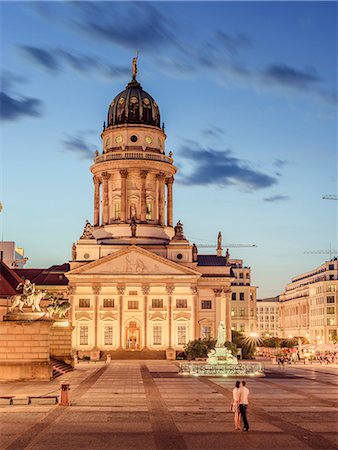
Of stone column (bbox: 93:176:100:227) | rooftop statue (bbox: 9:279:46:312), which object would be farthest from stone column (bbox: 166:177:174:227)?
rooftop statue (bbox: 9:279:46:312)

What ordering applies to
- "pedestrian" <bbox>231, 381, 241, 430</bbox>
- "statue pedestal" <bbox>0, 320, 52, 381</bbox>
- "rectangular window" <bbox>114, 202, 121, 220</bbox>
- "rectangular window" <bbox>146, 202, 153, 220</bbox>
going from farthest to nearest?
1. "rectangular window" <bbox>146, 202, 153, 220</bbox>
2. "rectangular window" <bbox>114, 202, 121, 220</bbox>
3. "statue pedestal" <bbox>0, 320, 52, 381</bbox>
4. "pedestrian" <bbox>231, 381, 241, 430</bbox>

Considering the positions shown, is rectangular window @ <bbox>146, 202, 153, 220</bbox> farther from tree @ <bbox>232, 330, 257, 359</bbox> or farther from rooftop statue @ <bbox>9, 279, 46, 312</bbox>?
rooftop statue @ <bbox>9, 279, 46, 312</bbox>

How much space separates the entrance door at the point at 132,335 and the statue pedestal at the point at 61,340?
3929 centimetres

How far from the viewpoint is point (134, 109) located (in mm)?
128750

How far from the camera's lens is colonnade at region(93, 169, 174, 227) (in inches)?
4889

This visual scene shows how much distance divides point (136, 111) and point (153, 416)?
99.7 metres

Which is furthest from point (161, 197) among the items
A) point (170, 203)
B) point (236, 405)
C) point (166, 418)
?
point (236, 405)

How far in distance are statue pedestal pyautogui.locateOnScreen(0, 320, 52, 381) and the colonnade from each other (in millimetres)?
70549

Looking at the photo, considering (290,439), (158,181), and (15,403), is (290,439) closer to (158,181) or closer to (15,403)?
(15,403)

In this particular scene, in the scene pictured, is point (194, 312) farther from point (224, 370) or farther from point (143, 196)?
point (224, 370)

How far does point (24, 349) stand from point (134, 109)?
81.3 metres

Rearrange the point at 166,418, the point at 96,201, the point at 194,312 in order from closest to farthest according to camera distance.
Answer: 1. the point at 166,418
2. the point at 194,312
3. the point at 96,201

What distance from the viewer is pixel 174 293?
372 feet

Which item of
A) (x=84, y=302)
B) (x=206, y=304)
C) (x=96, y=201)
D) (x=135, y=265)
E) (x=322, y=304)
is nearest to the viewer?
(x=84, y=302)
